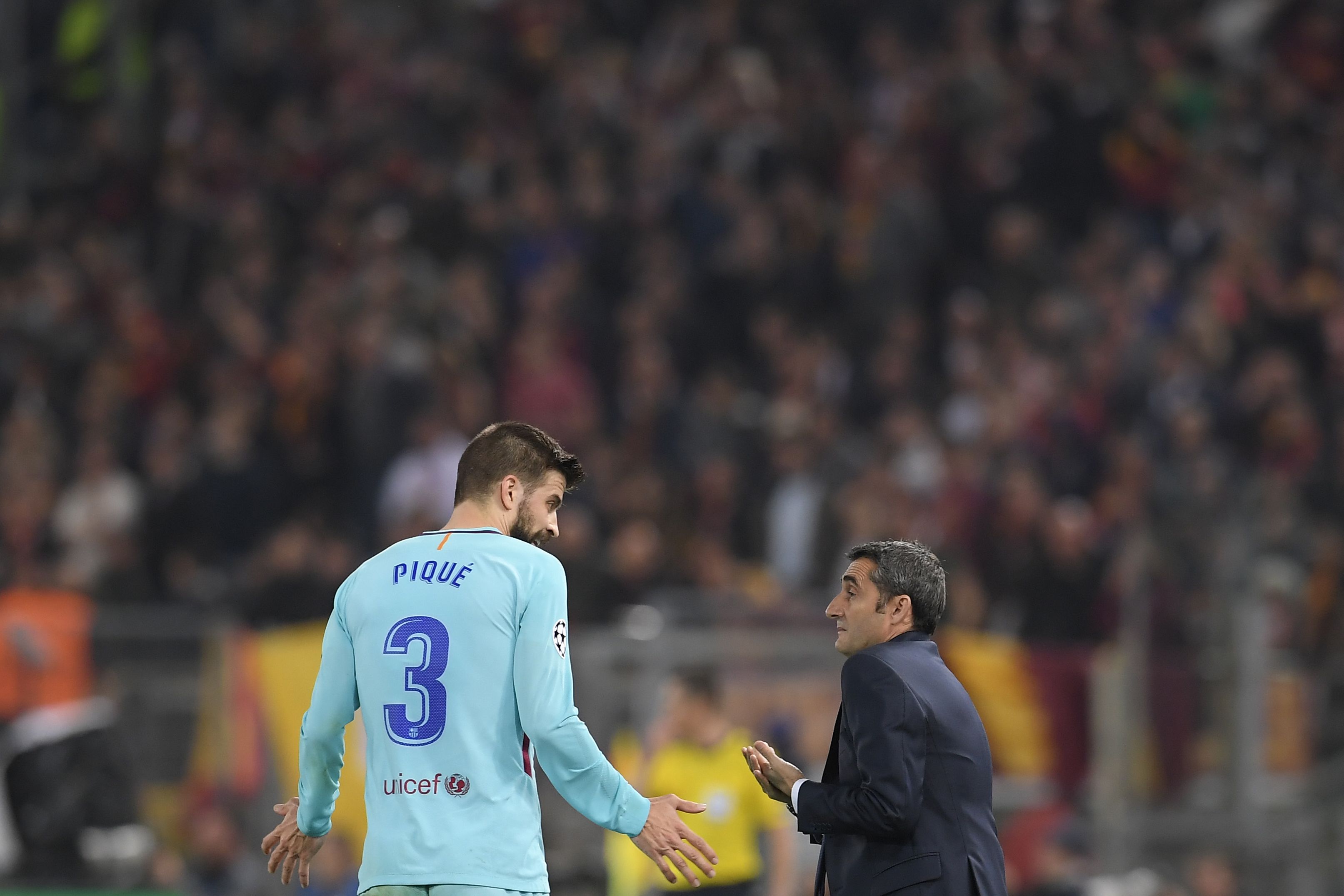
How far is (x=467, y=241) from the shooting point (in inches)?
669

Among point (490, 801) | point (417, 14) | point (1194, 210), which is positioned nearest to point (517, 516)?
point (490, 801)

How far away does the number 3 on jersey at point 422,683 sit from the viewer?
5121mm

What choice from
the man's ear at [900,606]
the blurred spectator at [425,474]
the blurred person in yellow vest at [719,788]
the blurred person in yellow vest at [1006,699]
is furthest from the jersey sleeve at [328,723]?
the blurred spectator at [425,474]

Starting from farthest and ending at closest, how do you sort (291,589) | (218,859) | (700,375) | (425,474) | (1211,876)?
(700,375) → (425,474) → (291,589) → (218,859) → (1211,876)

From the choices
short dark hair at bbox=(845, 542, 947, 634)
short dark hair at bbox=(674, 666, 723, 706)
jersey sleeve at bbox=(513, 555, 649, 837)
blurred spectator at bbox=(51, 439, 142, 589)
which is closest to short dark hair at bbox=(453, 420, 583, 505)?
jersey sleeve at bbox=(513, 555, 649, 837)

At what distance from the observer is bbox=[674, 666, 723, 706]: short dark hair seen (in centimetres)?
1004

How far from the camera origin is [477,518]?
538 centimetres

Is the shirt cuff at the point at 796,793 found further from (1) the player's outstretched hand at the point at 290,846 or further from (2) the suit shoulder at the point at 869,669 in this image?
(1) the player's outstretched hand at the point at 290,846

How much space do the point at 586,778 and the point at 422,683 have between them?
48 centimetres

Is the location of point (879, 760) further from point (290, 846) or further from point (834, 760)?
point (290, 846)

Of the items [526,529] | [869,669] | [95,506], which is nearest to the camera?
[869,669]

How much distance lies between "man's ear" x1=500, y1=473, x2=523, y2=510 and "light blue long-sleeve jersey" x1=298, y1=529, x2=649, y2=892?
0.15m

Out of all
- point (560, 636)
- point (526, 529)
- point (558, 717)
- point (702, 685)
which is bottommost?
point (558, 717)

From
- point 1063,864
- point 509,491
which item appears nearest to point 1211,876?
point 1063,864
